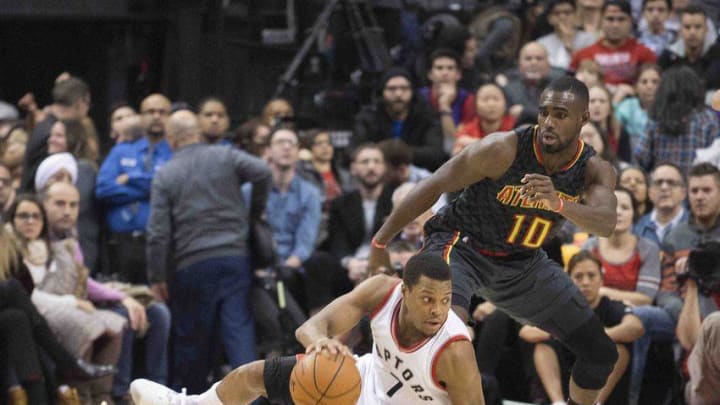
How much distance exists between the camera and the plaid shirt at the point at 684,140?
1161 centimetres

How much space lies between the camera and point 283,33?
14086mm

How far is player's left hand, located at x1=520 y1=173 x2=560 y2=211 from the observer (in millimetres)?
6824

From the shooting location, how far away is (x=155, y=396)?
7.86m

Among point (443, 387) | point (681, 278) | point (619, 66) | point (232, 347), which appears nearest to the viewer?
point (443, 387)

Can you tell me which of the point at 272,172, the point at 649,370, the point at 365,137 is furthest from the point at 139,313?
the point at 649,370

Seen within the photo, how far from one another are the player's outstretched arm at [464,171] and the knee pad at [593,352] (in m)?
1.04

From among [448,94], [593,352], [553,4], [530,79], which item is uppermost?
[553,4]

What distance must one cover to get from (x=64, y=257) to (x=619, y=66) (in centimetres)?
526

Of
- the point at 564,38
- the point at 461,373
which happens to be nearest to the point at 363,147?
the point at 564,38

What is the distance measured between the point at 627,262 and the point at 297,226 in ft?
8.47

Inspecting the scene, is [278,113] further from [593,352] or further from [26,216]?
[593,352]

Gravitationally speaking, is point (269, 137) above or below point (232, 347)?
above

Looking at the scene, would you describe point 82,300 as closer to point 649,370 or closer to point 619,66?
point 649,370

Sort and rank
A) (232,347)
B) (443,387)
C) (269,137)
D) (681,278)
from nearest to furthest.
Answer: (443,387) < (681,278) < (232,347) < (269,137)
